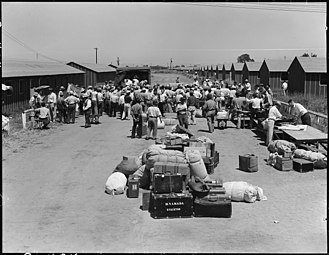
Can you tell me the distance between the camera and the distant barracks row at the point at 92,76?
27.3m

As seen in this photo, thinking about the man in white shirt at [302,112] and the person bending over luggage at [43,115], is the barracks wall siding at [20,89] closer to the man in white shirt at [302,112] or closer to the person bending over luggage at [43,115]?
the person bending over luggage at [43,115]

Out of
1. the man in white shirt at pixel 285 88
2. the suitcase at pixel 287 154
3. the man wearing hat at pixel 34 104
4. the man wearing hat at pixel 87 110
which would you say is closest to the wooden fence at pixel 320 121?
the suitcase at pixel 287 154

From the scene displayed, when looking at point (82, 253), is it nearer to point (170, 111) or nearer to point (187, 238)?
point (187, 238)

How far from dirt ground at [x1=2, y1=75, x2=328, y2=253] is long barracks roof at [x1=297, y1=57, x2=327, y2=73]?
22.3 meters

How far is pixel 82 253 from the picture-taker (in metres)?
6.75

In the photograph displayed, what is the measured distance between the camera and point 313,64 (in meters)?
35.7

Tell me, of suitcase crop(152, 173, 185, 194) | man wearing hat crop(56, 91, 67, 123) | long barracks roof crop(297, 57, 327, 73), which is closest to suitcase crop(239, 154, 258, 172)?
suitcase crop(152, 173, 185, 194)

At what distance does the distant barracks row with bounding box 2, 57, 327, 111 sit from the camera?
27344 mm

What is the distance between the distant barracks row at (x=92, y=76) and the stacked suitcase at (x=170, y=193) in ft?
27.9

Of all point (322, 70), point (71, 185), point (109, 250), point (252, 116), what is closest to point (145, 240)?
point (109, 250)

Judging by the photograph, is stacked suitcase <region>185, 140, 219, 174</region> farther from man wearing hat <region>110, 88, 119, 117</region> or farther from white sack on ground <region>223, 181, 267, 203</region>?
man wearing hat <region>110, 88, 119, 117</region>

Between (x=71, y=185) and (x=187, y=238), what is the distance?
4337 mm

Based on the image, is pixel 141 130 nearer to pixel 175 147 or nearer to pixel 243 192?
pixel 175 147

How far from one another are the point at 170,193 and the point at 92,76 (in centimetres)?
4746
